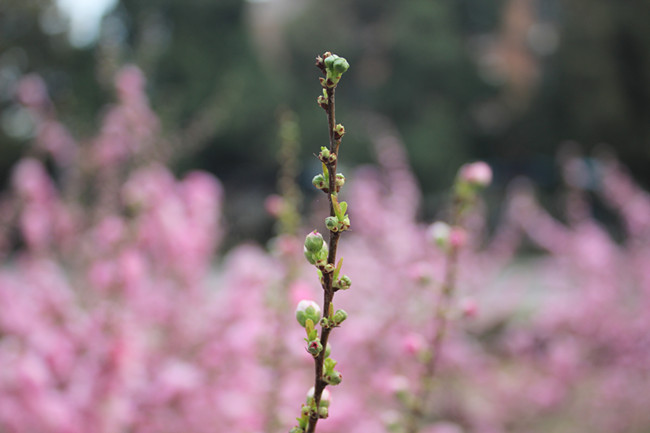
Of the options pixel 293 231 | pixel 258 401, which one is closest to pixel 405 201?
pixel 258 401

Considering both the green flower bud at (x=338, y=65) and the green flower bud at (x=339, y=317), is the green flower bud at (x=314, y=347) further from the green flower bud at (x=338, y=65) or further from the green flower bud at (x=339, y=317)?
the green flower bud at (x=338, y=65)

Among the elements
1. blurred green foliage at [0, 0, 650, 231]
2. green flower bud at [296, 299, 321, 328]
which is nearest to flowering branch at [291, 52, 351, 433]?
green flower bud at [296, 299, 321, 328]

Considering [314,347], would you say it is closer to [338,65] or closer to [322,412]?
[322,412]

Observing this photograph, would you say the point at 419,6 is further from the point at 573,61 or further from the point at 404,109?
the point at 573,61

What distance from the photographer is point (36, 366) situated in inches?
46.3

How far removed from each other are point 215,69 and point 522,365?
8453 millimetres

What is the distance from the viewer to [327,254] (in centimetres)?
46

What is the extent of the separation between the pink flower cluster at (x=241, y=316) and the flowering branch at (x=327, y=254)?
0.44 meters

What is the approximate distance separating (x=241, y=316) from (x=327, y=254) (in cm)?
144

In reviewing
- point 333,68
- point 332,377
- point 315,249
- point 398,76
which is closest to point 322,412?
point 332,377

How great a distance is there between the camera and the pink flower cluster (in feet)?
3.98

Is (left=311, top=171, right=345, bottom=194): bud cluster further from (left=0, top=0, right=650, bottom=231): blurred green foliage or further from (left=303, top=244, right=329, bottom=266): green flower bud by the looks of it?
(left=0, top=0, right=650, bottom=231): blurred green foliage

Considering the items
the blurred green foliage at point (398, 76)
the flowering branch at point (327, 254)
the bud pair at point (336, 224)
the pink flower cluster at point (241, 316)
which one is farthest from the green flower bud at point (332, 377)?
the blurred green foliage at point (398, 76)

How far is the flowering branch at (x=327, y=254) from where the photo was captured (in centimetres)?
41
